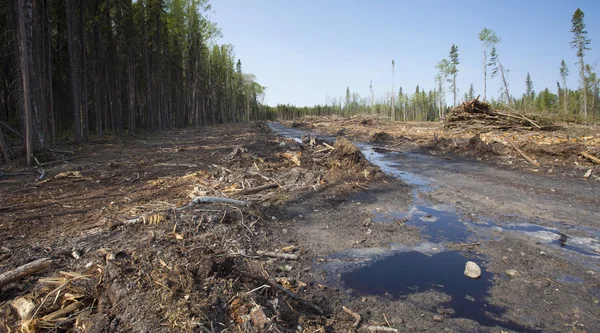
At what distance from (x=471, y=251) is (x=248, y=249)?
341 centimetres

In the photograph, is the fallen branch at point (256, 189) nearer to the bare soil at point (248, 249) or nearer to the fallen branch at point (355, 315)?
the bare soil at point (248, 249)

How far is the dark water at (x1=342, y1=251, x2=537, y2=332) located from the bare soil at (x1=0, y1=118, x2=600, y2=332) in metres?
0.11

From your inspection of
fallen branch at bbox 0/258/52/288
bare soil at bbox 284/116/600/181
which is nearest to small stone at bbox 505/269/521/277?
fallen branch at bbox 0/258/52/288

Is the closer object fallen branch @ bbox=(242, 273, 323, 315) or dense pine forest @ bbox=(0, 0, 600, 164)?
fallen branch @ bbox=(242, 273, 323, 315)

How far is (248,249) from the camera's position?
4.61 meters

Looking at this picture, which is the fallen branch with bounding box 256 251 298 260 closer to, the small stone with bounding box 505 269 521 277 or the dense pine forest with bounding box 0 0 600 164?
the small stone with bounding box 505 269 521 277

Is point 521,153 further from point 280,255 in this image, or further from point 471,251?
point 280,255

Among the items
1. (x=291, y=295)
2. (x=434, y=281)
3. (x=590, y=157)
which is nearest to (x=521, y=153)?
(x=590, y=157)

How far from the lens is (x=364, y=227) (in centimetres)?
572

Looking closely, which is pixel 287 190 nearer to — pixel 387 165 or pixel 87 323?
pixel 87 323

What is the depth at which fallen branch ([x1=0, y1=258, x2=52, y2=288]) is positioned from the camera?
10.5 feet

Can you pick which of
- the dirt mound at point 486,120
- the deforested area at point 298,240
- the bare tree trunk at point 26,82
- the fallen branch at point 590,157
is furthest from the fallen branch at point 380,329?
the dirt mound at point 486,120

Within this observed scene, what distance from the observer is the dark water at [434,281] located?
325cm

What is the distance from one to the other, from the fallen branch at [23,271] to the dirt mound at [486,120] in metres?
20.5
